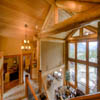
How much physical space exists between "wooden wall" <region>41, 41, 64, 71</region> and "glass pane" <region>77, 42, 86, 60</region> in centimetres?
170

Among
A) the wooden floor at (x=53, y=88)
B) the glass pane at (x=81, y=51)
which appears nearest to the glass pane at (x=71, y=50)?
the glass pane at (x=81, y=51)

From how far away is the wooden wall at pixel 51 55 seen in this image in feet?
18.3

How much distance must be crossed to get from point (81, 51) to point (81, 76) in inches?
97.8

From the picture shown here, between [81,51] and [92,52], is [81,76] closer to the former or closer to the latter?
[81,51]

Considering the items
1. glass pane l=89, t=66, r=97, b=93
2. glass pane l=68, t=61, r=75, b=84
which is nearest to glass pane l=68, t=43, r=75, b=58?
glass pane l=68, t=61, r=75, b=84

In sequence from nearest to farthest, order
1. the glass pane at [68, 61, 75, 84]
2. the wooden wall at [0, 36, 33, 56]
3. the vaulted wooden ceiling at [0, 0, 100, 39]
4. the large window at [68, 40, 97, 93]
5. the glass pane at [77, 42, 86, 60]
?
the vaulted wooden ceiling at [0, 0, 100, 39] < the wooden wall at [0, 36, 33, 56] < the large window at [68, 40, 97, 93] < the glass pane at [77, 42, 86, 60] < the glass pane at [68, 61, 75, 84]

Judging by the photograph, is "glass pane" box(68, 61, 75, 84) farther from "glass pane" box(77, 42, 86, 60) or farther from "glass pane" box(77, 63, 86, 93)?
"glass pane" box(77, 42, 86, 60)

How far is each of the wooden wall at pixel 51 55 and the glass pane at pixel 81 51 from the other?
66.9 inches

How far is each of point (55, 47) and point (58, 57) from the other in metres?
1.18

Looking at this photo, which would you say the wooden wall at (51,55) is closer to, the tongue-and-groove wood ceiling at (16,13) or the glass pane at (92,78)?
the tongue-and-groove wood ceiling at (16,13)

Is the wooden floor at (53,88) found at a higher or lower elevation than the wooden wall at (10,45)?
lower

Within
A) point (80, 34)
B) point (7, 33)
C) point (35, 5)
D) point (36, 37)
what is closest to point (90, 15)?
point (35, 5)

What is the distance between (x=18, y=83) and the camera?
183 inches

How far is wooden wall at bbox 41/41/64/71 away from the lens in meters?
5.57
